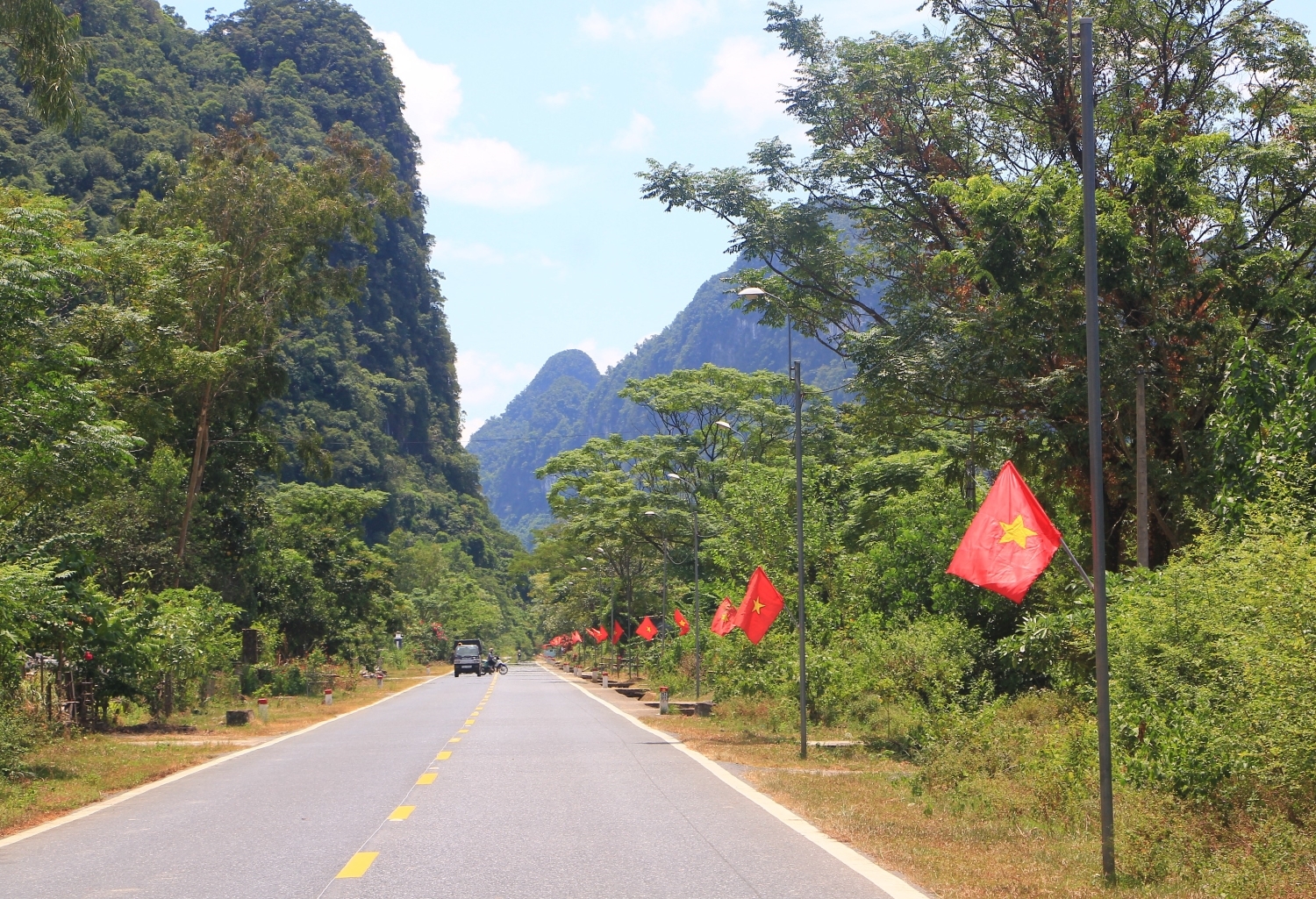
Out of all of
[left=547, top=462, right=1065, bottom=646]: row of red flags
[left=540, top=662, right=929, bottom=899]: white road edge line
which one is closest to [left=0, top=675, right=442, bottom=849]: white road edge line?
[left=540, top=662, right=929, bottom=899]: white road edge line

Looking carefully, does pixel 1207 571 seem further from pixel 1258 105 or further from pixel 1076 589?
pixel 1258 105

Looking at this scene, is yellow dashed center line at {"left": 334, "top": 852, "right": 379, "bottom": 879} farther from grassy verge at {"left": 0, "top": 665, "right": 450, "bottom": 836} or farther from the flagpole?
the flagpole

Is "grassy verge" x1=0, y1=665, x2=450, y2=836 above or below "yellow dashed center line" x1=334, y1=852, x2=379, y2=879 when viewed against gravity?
below

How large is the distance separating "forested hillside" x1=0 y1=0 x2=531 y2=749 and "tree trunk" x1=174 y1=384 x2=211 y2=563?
0.09 metres

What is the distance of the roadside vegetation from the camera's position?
9891 mm

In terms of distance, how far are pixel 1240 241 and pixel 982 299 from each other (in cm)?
451

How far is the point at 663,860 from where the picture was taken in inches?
386

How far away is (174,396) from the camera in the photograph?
3647 centimetres

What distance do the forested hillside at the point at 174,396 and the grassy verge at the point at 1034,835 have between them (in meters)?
11.1

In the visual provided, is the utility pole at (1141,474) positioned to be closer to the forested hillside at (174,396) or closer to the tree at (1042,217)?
the tree at (1042,217)

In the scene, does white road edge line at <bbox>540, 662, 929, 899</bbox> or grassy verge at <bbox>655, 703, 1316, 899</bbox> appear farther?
white road edge line at <bbox>540, 662, 929, 899</bbox>

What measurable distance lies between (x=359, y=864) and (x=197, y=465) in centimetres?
2995

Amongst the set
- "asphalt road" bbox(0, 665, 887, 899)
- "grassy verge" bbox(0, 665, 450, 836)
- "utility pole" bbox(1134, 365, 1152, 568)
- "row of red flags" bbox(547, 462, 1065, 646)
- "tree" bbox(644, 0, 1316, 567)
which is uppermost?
"tree" bbox(644, 0, 1316, 567)

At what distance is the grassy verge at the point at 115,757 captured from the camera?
1420 centimetres
